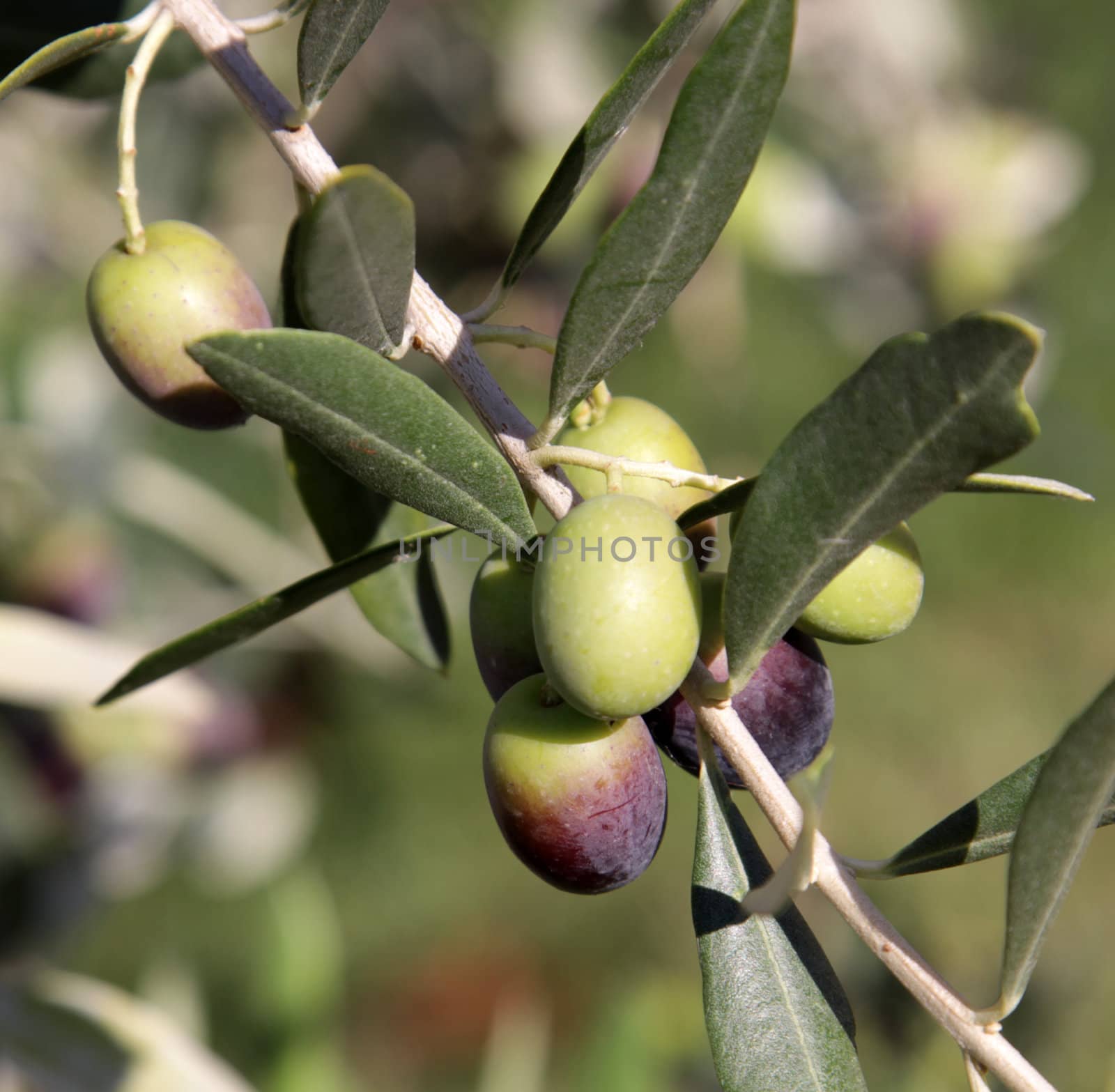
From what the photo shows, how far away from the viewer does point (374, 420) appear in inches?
27.4

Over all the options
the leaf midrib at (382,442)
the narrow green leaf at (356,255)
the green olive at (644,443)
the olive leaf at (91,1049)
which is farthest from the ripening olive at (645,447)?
the olive leaf at (91,1049)

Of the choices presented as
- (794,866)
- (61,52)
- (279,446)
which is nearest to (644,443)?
(794,866)

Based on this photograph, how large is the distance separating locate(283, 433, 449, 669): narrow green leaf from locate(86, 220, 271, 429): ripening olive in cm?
9

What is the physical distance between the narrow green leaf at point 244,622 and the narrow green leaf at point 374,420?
14 centimetres

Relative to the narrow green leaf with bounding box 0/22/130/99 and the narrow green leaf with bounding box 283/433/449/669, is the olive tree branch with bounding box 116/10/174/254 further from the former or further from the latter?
the narrow green leaf with bounding box 283/433/449/669

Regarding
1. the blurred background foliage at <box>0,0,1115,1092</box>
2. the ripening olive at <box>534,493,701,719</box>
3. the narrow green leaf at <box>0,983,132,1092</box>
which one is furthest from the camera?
the blurred background foliage at <box>0,0,1115,1092</box>

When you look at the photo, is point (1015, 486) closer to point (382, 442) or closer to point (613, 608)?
point (613, 608)

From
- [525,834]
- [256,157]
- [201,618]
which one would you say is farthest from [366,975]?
[525,834]

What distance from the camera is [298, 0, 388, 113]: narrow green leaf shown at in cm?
81

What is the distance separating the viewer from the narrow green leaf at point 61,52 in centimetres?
75

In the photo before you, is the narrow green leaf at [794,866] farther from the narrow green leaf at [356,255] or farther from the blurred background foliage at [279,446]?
the blurred background foliage at [279,446]

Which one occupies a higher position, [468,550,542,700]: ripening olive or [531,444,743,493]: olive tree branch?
[531,444,743,493]: olive tree branch

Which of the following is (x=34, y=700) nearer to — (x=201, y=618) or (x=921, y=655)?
(x=201, y=618)

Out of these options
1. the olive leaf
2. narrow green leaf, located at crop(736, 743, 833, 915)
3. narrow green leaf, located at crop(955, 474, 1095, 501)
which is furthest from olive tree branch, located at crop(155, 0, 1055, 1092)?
the olive leaf
